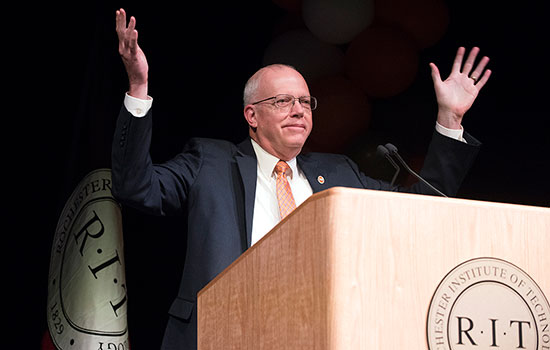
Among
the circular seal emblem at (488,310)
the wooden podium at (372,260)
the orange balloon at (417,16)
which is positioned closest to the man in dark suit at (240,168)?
the orange balloon at (417,16)

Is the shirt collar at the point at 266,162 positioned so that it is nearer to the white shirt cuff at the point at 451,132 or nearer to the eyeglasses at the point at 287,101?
the eyeglasses at the point at 287,101

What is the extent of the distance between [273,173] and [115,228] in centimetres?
58

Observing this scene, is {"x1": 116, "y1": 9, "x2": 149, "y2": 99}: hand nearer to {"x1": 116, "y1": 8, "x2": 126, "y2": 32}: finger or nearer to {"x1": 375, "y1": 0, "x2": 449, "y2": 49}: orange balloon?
{"x1": 116, "y1": 8, "x2": 126, "y2": 32}: finger

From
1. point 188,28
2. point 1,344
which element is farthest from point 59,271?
point 188,28

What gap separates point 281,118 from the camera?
2361 millimetres

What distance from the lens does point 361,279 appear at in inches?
41.9

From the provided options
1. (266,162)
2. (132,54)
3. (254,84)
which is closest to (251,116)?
(254,84)

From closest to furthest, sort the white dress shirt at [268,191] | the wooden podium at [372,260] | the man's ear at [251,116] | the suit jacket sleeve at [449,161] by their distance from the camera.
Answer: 1. the wooden podium at [372,260]
2. the white dress shirt at [268,191]
3. the suit jacket sleeve at [449,161]
4. the man's ear at [251,116]

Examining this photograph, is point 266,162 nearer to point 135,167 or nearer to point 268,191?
point 268,191

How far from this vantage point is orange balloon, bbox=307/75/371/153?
2.93 metres

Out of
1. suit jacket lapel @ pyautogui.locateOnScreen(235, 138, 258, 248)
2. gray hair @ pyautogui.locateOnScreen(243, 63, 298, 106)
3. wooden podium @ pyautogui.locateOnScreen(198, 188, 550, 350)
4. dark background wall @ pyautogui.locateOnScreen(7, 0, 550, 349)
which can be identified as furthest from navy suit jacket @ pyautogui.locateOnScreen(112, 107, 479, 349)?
wooden podium @ pyautogui.locateOnScreen(198, 188, 550, 350)

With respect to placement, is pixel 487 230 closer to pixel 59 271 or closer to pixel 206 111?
pixel 59 271

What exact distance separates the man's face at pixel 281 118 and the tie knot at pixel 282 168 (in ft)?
0.16

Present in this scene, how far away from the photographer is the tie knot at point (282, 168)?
2.28 meters
